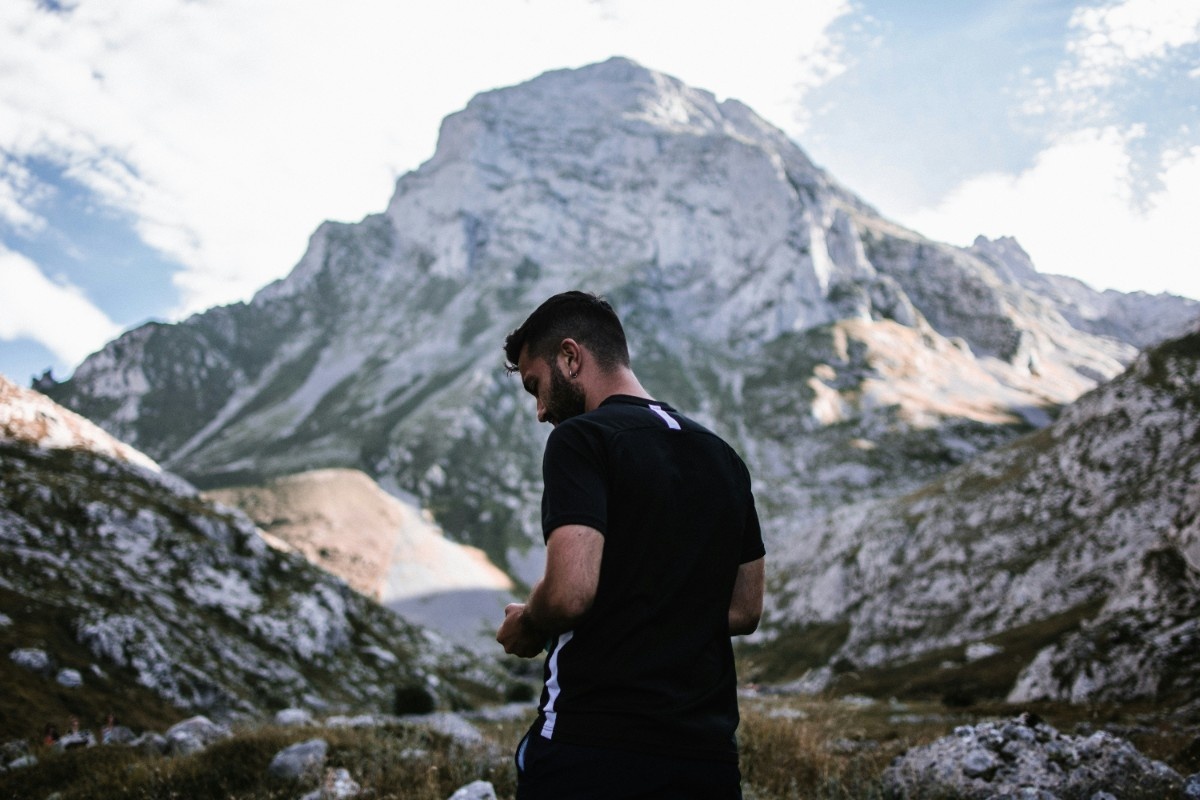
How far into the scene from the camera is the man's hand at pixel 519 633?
3.33 meters

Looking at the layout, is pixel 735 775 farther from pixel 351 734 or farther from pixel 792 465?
pixel 792 465

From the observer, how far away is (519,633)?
11.0 feet

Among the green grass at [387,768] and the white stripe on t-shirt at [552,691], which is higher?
the white stripe on t-shirt at [552,691]

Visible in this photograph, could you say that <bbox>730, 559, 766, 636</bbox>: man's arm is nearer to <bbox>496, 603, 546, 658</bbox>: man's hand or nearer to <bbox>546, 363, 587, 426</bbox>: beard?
<bbox>496, 603, 546, 658</bbox>: man's hand

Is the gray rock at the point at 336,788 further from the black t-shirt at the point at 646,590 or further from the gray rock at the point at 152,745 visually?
the black t-shirt at the point at 646,590

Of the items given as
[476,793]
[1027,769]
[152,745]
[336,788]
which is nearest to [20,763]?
[152,745]

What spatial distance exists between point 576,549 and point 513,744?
879 cm

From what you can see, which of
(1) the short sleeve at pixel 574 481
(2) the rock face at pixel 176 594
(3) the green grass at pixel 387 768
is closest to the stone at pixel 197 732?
(3) the green grass at pixel 387 768

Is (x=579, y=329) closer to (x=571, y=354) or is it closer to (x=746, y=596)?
(x=571, y=354)

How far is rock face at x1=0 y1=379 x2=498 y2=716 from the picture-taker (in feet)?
87.8

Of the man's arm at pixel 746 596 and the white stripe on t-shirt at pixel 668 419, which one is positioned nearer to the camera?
the white stripe on t-shirt at pixel 668 419

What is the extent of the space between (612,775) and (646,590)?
814 mm

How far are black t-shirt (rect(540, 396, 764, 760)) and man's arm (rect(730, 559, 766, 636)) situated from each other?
0.48 m

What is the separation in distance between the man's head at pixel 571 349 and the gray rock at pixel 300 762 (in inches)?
268
